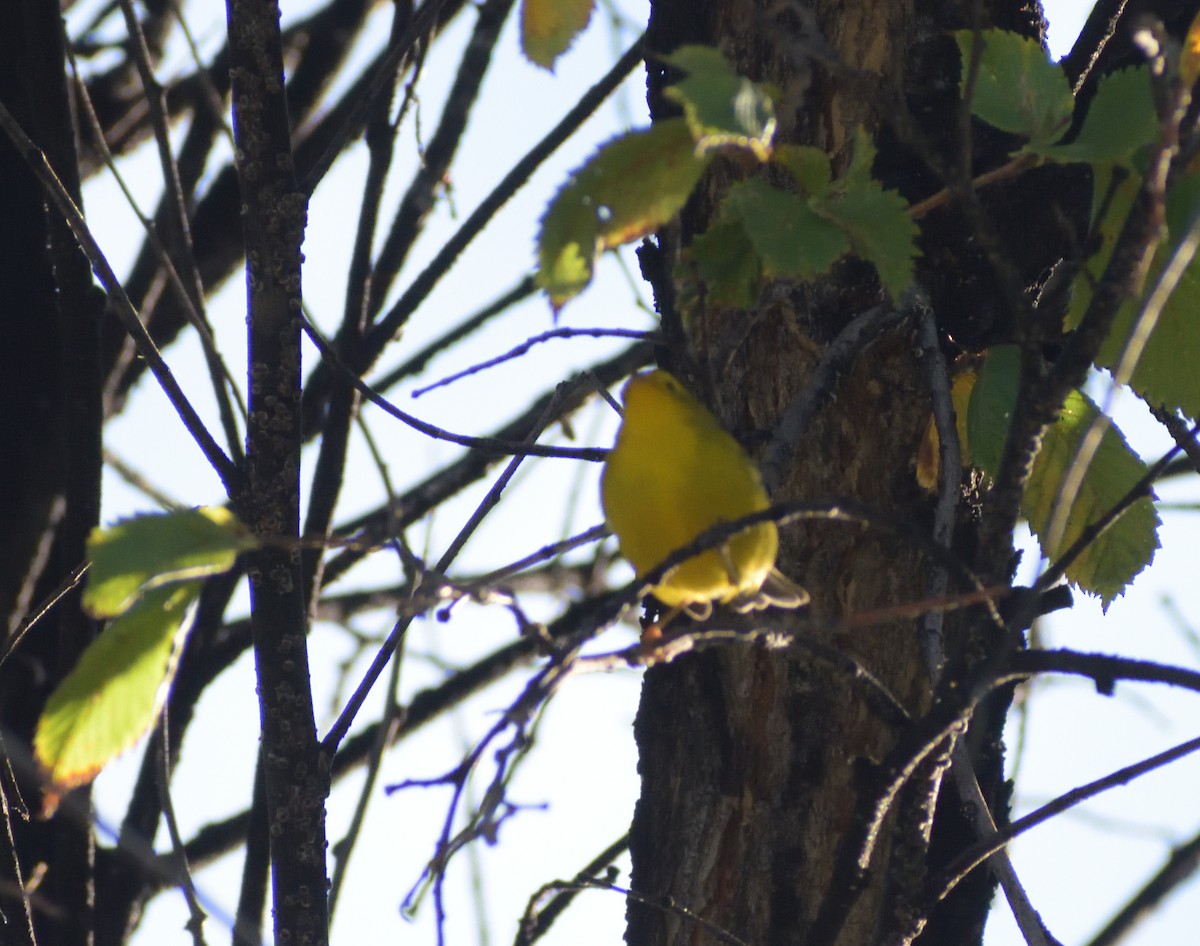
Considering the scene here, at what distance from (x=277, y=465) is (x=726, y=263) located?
66 centimetres

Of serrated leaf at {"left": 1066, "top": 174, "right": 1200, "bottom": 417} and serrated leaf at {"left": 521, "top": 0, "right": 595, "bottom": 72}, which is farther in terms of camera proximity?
serrated leaf at {"left": 521, "top": 0, "right": 595, "bottom": 72}

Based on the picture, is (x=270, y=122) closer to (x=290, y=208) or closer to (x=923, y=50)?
(x=290, y=208)

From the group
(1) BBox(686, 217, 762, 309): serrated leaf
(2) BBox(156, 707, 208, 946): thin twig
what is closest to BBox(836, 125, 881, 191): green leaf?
Answer: (1) BBox(686, 217, 762, 309): serrated leaf

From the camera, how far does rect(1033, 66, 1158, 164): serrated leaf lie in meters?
1.26

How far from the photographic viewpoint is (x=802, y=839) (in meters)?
1.93

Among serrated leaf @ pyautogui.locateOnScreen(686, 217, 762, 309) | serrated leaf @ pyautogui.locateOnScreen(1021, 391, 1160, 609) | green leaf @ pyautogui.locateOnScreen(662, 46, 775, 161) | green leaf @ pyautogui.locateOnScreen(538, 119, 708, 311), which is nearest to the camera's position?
green leaf @ pyautogui.locateOnScreen(662, 46, 775, 161)

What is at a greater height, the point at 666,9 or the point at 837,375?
the point at 666,9

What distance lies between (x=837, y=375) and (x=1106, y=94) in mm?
605

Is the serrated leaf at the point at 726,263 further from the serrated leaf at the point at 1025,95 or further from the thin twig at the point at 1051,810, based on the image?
the thin twig at the point at 1051,810

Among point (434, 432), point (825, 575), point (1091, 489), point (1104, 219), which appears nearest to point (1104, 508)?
point (1091, 489)

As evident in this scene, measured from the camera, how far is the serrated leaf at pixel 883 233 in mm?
1341

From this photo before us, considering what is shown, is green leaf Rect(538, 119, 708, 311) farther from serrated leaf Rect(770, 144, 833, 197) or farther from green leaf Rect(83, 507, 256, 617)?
green leaf Rect(83, 507, 256, 617)

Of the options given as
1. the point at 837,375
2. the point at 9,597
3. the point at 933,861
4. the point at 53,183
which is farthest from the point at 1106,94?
the point at 9,597

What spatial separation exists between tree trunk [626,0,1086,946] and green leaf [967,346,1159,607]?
0.20 metres
